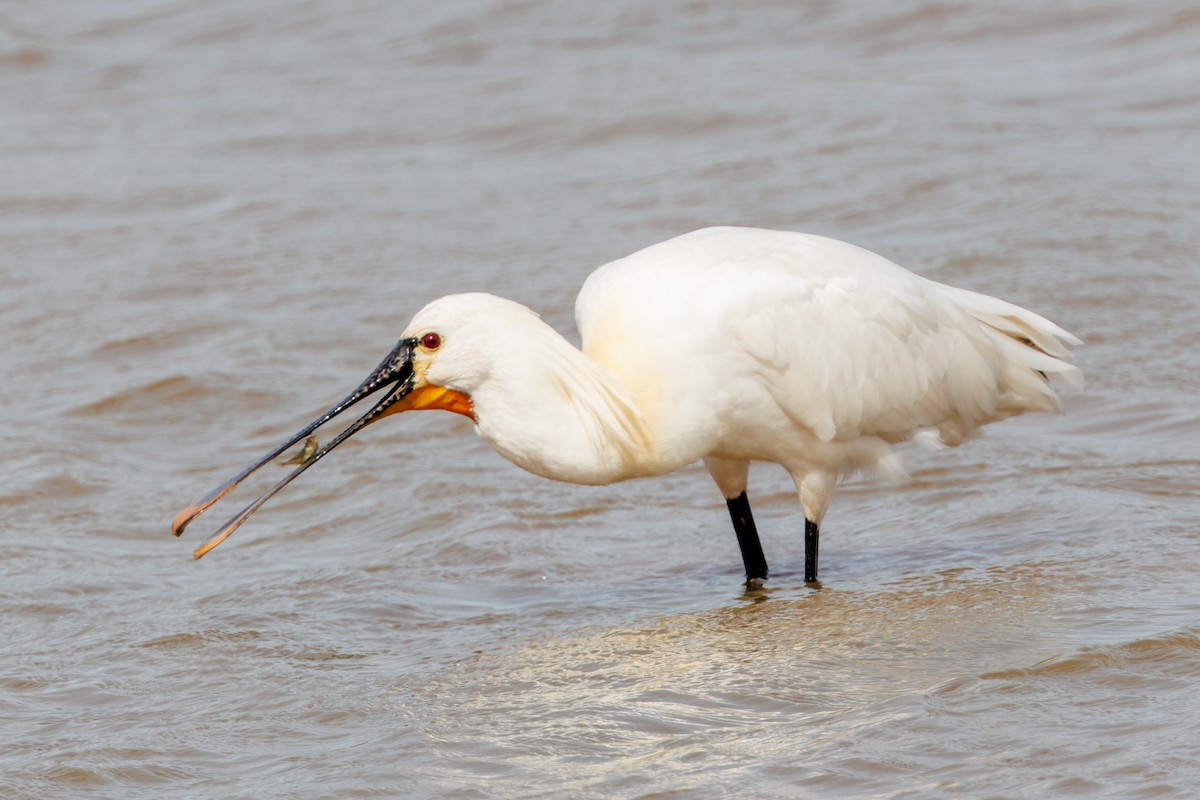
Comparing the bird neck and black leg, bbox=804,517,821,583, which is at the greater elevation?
the bird neck

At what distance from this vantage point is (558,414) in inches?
284

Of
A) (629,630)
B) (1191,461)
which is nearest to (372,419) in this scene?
(629,630)

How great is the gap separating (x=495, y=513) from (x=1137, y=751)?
4304 millimetres

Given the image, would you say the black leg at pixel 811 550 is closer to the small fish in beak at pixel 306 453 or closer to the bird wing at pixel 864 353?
the bird wing at pixel 864 353

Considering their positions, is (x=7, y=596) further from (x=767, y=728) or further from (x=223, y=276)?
(x=223, y=276)

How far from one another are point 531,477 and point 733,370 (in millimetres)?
2635

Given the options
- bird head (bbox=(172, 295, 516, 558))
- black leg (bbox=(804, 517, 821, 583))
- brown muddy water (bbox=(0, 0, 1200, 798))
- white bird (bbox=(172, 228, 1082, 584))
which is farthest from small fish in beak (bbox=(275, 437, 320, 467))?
black leg (bbox=(804, 517, 821, 583))

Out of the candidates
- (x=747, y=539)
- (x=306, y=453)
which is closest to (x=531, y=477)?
(x=747, y=539)

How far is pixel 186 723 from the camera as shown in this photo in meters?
6.82

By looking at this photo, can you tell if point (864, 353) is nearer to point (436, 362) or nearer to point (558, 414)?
point (558, 414)

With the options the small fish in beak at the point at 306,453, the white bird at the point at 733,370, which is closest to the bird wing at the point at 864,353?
the white bird at the point at 733,370

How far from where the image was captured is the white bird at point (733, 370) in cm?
725

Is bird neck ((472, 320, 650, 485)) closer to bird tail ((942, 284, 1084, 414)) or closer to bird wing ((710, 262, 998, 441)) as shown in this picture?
bird wing ((710, 262, 998, 441))

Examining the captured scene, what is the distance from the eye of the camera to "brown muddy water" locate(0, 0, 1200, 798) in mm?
6375
